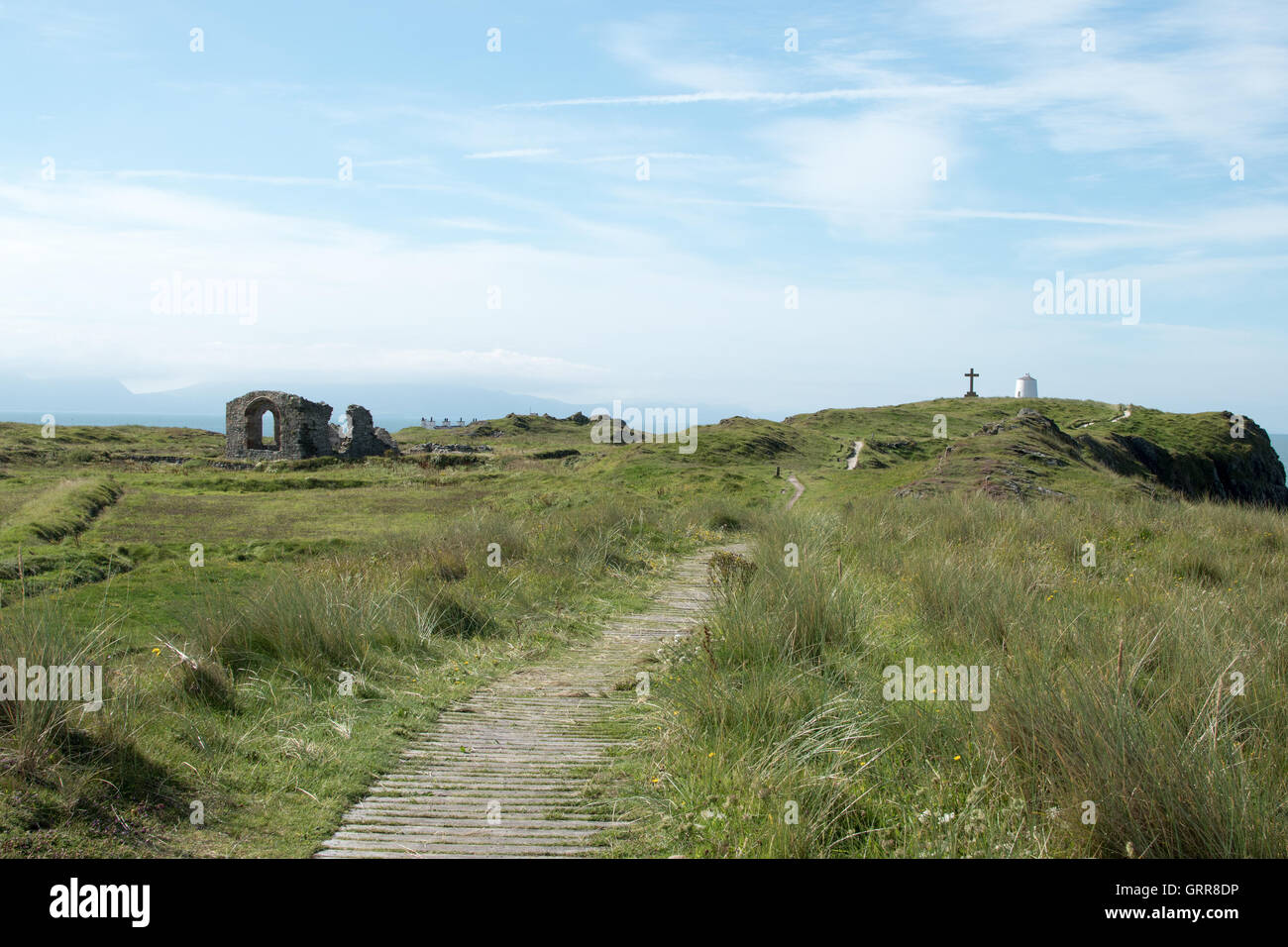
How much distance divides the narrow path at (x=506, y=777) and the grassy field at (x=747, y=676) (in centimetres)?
25

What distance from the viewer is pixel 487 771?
5707mm

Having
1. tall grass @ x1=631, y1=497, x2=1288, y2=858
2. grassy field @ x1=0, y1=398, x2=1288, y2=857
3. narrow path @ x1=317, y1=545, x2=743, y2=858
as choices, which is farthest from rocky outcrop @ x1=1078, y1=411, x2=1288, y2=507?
narrow path @ x1=317, y1=545, x2=743, y2=858

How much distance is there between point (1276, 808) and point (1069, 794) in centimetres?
92

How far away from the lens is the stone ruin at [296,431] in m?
39.5

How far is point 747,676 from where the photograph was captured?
254 inches

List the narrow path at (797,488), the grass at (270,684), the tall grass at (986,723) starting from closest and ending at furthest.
A: the tall grass at (986,723) → the grass at (270,684) → the narrow path at (797,488)

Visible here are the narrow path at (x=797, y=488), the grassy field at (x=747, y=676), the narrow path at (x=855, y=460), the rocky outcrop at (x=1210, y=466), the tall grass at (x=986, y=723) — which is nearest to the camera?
the tall grass at (x=986, y=723)

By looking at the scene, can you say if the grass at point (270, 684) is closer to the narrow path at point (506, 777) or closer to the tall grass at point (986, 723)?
the narrow path at point (506, 777)

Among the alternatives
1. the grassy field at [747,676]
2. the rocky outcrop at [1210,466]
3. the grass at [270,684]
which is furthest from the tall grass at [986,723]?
the rocky outcrop at [1210,466]

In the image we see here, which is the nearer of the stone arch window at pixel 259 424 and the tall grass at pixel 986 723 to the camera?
the tall grass at pixel 986 723

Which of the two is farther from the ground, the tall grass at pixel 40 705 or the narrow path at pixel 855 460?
the narrow path at pixel 855 460

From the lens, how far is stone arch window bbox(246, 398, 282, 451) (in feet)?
131
